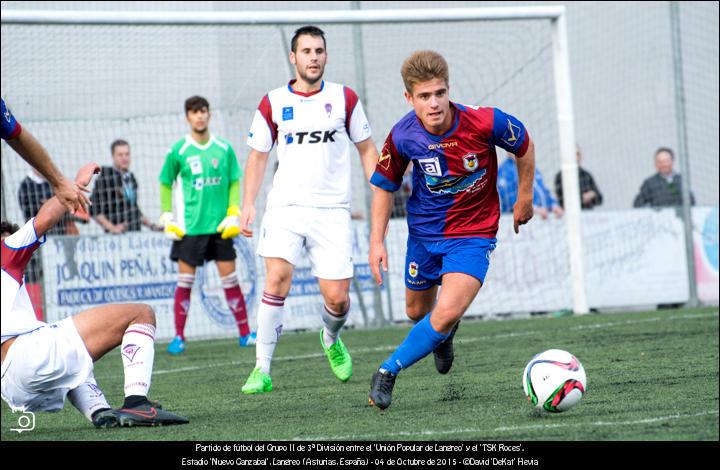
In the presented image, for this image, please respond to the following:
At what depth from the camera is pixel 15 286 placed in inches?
199

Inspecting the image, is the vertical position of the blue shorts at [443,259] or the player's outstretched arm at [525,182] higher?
the player's outstretched arm at [525,182]

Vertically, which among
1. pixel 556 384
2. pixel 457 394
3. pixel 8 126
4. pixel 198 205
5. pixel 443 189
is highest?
pixel 8 126

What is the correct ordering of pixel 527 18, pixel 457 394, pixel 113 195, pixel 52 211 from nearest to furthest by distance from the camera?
pixel 52 211 → pixel 457 394 → pixel 113 195 → pixel 527 18

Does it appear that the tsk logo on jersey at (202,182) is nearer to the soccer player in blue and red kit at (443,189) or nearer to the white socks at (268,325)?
the white socks at (268,325)

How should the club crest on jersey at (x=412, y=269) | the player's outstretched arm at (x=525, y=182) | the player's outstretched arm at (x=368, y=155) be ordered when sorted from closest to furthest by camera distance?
the player's outstretched arm at (x=525, y=182) → the club crest on jersey at (x=412, y=269) → the player's outstretched arm at (x=368, y=155)

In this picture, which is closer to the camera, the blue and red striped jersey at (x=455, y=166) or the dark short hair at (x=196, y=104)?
the blue and red striped jersey at (x=455, y=166)

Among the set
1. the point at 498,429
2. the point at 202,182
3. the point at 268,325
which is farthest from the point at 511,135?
the point at 202,182

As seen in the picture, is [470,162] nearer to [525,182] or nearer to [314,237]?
[525,182]

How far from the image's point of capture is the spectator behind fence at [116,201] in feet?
39.1

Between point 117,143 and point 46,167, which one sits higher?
point 117,143

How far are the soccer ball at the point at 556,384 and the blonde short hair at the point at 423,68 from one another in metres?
1.56

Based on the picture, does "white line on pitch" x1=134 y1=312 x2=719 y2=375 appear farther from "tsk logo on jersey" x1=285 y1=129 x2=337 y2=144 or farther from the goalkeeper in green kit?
"tsk logo on jersey" x1=285 y1=129 x2=337 y2=144

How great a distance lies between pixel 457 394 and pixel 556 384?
111 centimetres

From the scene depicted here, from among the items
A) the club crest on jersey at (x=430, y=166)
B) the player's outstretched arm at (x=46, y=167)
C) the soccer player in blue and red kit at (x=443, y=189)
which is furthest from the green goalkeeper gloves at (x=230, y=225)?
the player's outstretched arm at (x=46, y=167)
